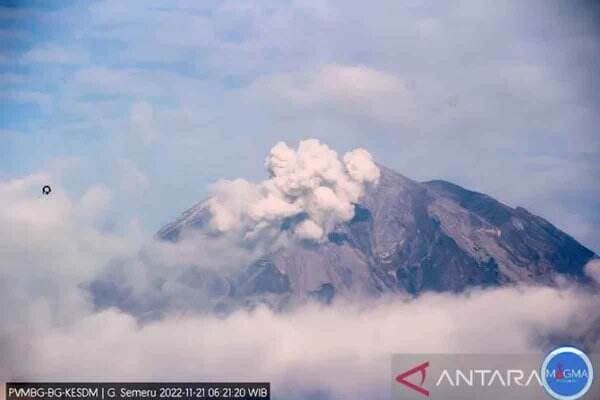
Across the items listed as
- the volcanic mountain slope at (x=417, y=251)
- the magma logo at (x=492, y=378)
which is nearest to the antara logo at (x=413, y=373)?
the magma logo at (x=492, y=378)

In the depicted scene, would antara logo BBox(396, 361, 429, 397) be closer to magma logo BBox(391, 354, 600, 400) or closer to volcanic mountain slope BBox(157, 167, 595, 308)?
magma logo BBox(391, 354, 600, 400)

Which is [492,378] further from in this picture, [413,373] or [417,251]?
[417,251]

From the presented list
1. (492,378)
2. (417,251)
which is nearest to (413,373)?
(492,378)

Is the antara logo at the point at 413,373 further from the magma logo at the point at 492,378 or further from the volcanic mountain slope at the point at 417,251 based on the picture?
the volcanic mountain slope at the point at 417,251

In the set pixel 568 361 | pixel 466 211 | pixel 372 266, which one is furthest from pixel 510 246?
pixel 568 361

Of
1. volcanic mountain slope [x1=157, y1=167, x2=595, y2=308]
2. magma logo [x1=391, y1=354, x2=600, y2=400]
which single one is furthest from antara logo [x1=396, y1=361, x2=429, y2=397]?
volcanic mountain slope [x1=157, y1=167, x2=595, y2=308]

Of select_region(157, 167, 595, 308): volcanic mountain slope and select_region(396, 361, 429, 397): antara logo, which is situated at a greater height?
select_region(157, 167, 595, 308): volcanic mountain slope
